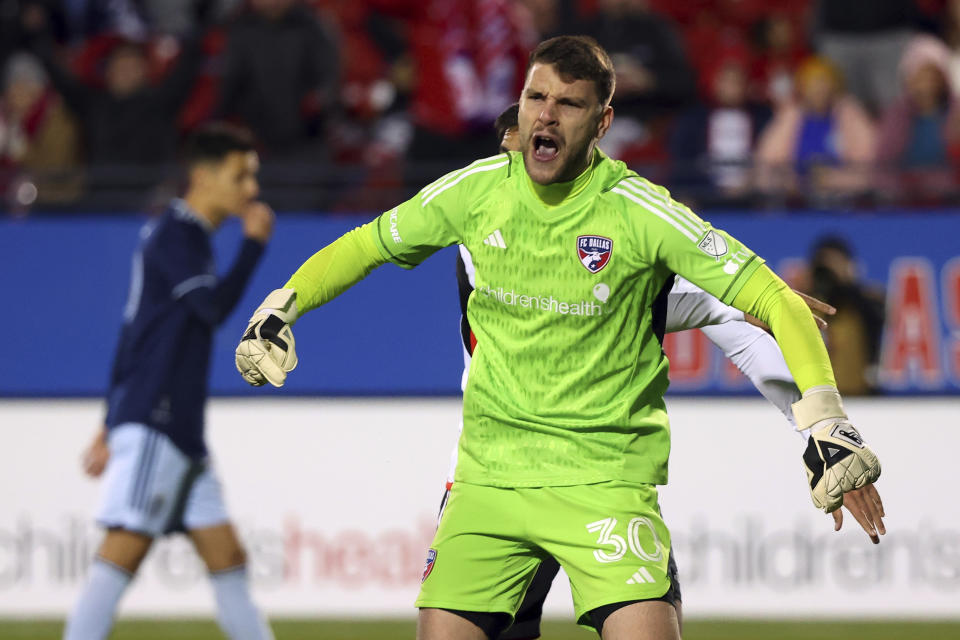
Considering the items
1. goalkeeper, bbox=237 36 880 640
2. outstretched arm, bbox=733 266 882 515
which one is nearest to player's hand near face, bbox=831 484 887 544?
outstretched arm, bbox=733 266 882 515

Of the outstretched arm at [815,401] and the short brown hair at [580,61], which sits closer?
the outstretched arm at [815,401]

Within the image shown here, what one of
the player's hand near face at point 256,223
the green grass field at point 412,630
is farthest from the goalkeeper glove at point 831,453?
the green grass field at point 412,630

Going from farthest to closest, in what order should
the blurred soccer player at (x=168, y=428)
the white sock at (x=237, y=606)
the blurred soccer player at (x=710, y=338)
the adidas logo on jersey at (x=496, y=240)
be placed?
the white sock at (x=237, y=606), the blurred soccer player at (x=168, y=428), the blurred soccer player at (x=710, y=338), the adidas logo on jersey at (x=496, y=240)

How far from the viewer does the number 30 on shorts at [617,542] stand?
12.6 ft

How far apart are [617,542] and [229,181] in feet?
10.9

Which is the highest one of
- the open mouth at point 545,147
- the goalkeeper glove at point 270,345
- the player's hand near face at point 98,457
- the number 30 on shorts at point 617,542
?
the open mouth at point 545,147

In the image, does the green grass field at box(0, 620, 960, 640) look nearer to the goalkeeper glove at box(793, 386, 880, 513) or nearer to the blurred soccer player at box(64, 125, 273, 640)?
the blurred soccer player at box(64, 125, 273, 640)

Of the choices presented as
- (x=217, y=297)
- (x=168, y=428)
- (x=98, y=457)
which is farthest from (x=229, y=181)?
(x=98, y=457)

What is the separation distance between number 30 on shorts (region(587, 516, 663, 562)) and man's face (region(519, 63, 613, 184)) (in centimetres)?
90

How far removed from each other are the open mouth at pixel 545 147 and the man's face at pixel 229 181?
2.99 m

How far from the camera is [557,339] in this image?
3889mm

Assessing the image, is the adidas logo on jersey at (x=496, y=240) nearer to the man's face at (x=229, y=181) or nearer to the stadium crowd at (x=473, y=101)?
the man's face at (x=229, y=181)

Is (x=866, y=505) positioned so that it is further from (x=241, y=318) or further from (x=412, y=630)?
(x=241, y=318)

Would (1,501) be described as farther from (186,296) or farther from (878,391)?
(878,391)
